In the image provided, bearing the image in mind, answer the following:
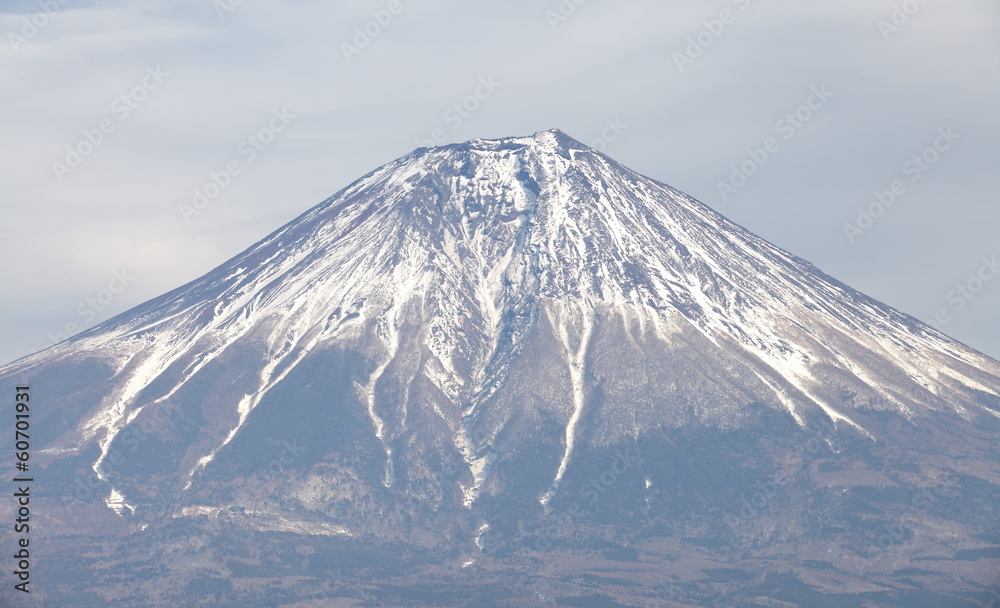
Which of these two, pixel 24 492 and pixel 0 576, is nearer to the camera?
pixel 24 492
